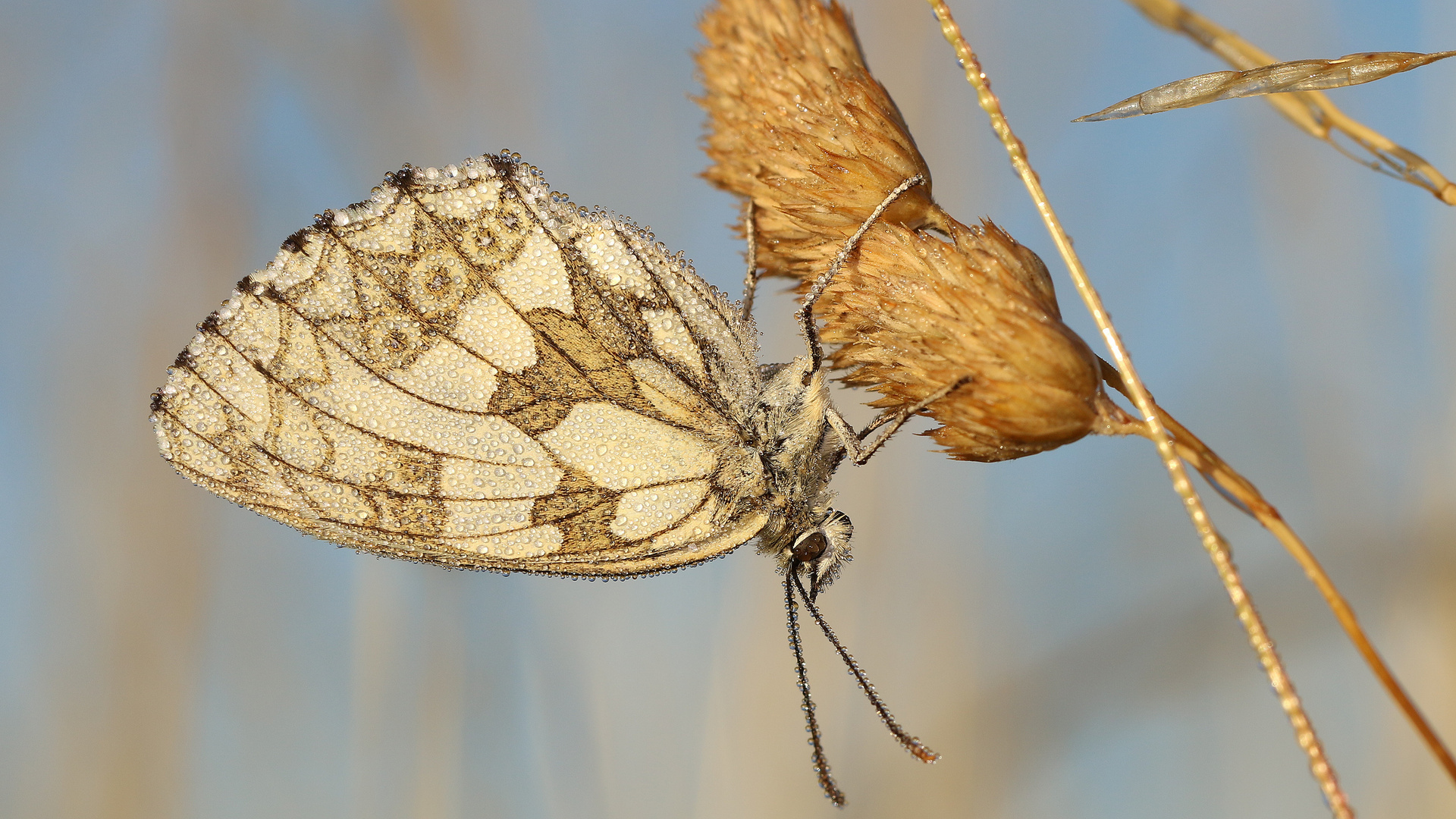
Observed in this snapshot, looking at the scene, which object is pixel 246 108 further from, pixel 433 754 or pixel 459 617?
pixel 433 754

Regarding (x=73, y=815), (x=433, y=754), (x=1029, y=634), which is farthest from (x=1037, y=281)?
(x=73, y=815)

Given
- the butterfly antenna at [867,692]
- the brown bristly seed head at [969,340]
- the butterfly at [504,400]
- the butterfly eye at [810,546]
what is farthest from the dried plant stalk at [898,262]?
the butterfly antenna at [867,692]

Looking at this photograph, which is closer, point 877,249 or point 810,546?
point 877,249

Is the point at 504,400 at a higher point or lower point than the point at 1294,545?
higher

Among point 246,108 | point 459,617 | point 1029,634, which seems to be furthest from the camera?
point 1029,634

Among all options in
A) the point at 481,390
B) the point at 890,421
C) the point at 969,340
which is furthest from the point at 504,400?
the point at 969,340

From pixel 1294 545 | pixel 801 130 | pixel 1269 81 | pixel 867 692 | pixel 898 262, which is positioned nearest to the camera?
pixel 1294 545

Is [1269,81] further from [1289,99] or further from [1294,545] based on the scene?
[1294,545]
